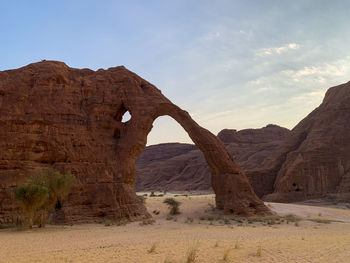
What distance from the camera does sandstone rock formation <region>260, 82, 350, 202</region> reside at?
35500 millimetres

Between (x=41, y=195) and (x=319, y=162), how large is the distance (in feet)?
99.5

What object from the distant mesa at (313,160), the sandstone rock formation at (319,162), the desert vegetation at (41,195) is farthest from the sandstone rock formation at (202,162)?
the desert vegetation at (41,195)

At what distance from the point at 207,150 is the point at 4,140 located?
12.3 metres

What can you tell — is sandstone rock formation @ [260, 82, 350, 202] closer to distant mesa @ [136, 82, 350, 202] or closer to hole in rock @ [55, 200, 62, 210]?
distant mesa @ [136, 82, 350, 202]

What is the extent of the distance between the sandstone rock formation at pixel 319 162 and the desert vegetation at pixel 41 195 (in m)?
25.5

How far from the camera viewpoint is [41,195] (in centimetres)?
1519

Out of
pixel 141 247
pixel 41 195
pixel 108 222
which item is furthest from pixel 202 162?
pixel 141 247

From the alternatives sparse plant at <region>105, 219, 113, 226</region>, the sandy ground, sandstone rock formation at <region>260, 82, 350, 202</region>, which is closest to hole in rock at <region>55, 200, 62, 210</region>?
the sandy ground

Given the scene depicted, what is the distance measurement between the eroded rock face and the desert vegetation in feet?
3.34

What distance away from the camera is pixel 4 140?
1786 centimetres

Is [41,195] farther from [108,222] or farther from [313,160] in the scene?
[313,160]

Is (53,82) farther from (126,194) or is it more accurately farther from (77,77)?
(126,194)

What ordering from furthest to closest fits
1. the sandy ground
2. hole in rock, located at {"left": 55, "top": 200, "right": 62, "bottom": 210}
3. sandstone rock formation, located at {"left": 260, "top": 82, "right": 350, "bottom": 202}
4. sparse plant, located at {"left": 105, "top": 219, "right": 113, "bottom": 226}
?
1. sandstone rock formation, located at {"left": 260, "top": 82, "right": 350, "bottom": 202}
2. hole in rock, located at {"left": 55, "top": 200, "right": 62, "bottom": 210}
3. sparse plant, located at {"left": 105, "top": 219, "right": 113, "bottom": 226}
4. the sandy ground

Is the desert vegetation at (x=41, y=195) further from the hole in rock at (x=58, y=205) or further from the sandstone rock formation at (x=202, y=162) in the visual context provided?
the sandstone rock formation at (x=202, y=162)
